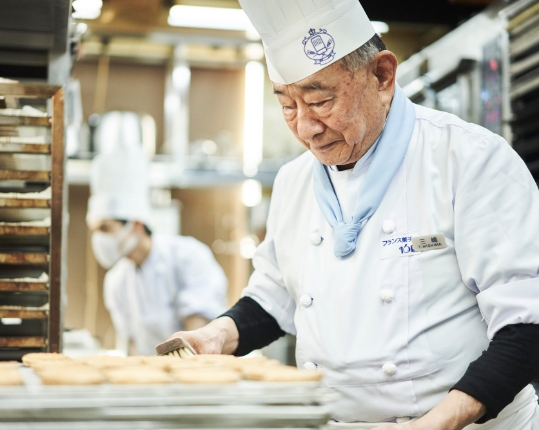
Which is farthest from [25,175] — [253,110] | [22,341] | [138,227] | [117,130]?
[253,110]

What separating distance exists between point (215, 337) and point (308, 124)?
57 cm

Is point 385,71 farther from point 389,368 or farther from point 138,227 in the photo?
point 138,227

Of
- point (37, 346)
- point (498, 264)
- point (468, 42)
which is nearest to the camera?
point (498, 264)

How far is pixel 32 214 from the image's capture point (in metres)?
1.61

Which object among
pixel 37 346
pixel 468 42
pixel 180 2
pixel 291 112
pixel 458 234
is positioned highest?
pixel 180 2

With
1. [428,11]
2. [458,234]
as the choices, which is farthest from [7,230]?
[428,11]

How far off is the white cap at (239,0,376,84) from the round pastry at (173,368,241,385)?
2.38 ft

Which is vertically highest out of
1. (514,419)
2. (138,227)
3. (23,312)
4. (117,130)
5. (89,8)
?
(89,8)

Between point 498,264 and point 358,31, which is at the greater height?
point 358,31

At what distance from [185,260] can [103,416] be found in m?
3.32

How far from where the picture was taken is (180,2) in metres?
4.59

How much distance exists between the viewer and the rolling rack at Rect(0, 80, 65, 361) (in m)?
1.55

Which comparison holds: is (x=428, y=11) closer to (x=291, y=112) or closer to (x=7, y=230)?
(x=291, y=112)

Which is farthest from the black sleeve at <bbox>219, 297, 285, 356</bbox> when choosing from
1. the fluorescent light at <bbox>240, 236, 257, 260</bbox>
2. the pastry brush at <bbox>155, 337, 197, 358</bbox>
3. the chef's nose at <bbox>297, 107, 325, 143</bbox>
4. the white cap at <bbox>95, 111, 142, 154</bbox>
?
the fluorescent light at <bbox>240, 236, 257, 260</bbox>
